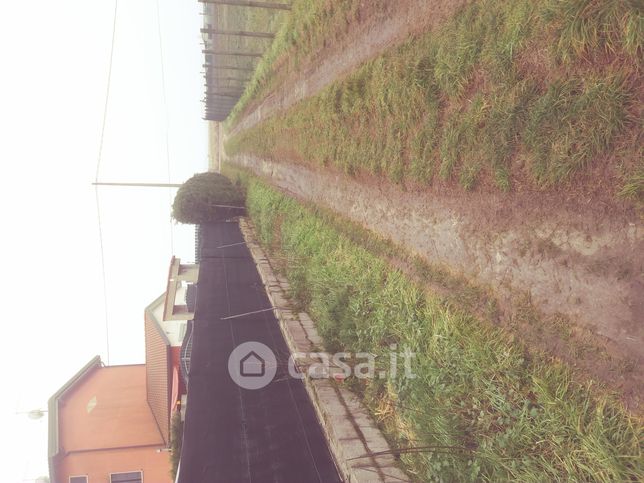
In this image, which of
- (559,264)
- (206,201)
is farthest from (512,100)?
(206,201)

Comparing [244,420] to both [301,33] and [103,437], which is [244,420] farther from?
[103,437]

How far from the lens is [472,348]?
340 cm

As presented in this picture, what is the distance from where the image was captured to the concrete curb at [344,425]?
3.82m

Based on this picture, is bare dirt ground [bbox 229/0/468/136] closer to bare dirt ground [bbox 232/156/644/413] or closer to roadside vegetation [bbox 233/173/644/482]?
bare dirt ground [bbox 232/156/644/413]

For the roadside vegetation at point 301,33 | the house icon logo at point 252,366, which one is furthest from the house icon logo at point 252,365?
the roadside vegetation at point 301,33

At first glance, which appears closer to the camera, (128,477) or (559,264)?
(559,264)

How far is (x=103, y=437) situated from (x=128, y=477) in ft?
4.79

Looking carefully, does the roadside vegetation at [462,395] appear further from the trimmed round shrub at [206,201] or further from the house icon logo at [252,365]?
the trimmed round shrub at [206,201]

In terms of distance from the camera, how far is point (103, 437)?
1279cm

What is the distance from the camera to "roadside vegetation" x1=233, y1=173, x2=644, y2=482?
8.29 ft

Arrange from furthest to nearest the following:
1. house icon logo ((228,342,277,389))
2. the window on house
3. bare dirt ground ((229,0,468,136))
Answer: the window on house
house icon logo ((228,342,277,389))
bare dirt ground ((229,0,468,136))

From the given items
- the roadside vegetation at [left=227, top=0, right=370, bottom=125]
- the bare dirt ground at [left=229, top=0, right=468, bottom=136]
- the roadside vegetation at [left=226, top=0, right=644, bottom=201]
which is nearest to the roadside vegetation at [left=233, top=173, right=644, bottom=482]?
the roadside vegetation at [left=226, top=0, right=644, bottom=201]

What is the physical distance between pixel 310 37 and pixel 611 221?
669 centimetres

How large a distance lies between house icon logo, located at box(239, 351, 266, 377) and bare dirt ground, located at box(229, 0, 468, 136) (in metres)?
4.41
